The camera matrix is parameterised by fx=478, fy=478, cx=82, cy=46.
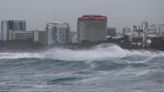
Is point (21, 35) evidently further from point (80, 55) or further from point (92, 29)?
→ point (80, 55)

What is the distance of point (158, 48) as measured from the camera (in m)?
83.3

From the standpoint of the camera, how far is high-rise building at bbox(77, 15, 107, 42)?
333ft

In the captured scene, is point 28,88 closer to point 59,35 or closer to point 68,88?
point 68,88

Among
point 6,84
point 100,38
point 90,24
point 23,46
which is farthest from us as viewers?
point 90,24

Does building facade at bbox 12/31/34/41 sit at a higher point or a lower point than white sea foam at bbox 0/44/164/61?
lower

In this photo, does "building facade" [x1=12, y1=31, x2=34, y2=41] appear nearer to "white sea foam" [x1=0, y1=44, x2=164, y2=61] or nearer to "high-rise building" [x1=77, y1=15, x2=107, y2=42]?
"high-rise building" [x1=77, y1=15, x2=107, y2=42]

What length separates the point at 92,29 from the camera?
340 feet

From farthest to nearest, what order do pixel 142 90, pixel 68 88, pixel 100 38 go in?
pixel 100 38 < pixel 68 88 < pixel 142 90

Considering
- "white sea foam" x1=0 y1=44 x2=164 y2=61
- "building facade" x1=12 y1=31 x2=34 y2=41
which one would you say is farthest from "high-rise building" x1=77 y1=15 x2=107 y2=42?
"white sea foam" x1=0 y1=44 x2=164 y2=61

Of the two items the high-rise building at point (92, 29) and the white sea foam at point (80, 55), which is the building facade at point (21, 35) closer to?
the high-rise building at point (92, 29)

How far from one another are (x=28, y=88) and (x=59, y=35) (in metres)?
89.7

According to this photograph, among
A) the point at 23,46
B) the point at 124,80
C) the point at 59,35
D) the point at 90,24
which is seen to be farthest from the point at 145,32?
the point at 124,80

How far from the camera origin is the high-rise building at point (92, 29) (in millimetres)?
101456

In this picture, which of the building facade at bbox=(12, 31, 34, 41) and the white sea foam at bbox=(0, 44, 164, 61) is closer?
the white sea foam at bbox=(0, 44, 164, 61)
